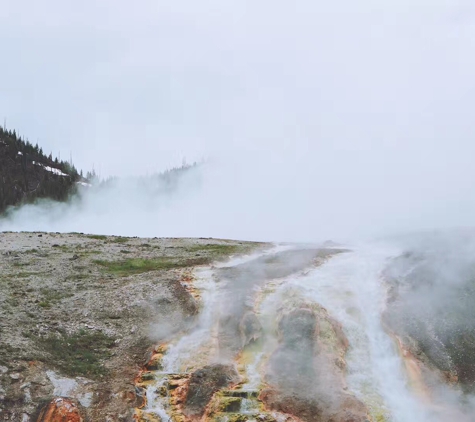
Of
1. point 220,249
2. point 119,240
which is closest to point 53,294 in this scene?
point 220,249

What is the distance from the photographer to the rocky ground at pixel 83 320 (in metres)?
19.2

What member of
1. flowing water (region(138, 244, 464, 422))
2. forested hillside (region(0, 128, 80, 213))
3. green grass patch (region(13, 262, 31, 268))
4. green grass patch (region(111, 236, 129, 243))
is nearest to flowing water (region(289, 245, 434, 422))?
flowing water (region(138, 244, 464, 422))

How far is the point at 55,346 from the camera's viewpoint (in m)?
22.6

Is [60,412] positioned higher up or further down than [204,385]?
further down

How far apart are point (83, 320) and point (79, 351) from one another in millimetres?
2981

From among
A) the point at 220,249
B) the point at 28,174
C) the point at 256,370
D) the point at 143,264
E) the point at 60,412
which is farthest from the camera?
the point at 28,174

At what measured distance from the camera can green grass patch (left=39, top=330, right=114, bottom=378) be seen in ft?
69.7

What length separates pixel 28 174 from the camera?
457ft

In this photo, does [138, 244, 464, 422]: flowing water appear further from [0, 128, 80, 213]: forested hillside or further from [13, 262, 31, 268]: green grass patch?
[0, 128, 80, 213]: forested hillside

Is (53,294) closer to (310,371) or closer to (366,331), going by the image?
(310,371)

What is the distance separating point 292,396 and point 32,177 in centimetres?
13145

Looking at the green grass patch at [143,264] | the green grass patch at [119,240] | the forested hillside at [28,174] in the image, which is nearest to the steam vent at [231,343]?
the green grass patch at [143,264]

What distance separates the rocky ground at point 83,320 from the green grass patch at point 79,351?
39mm

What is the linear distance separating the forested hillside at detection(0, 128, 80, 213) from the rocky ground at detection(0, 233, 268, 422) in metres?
83.3
